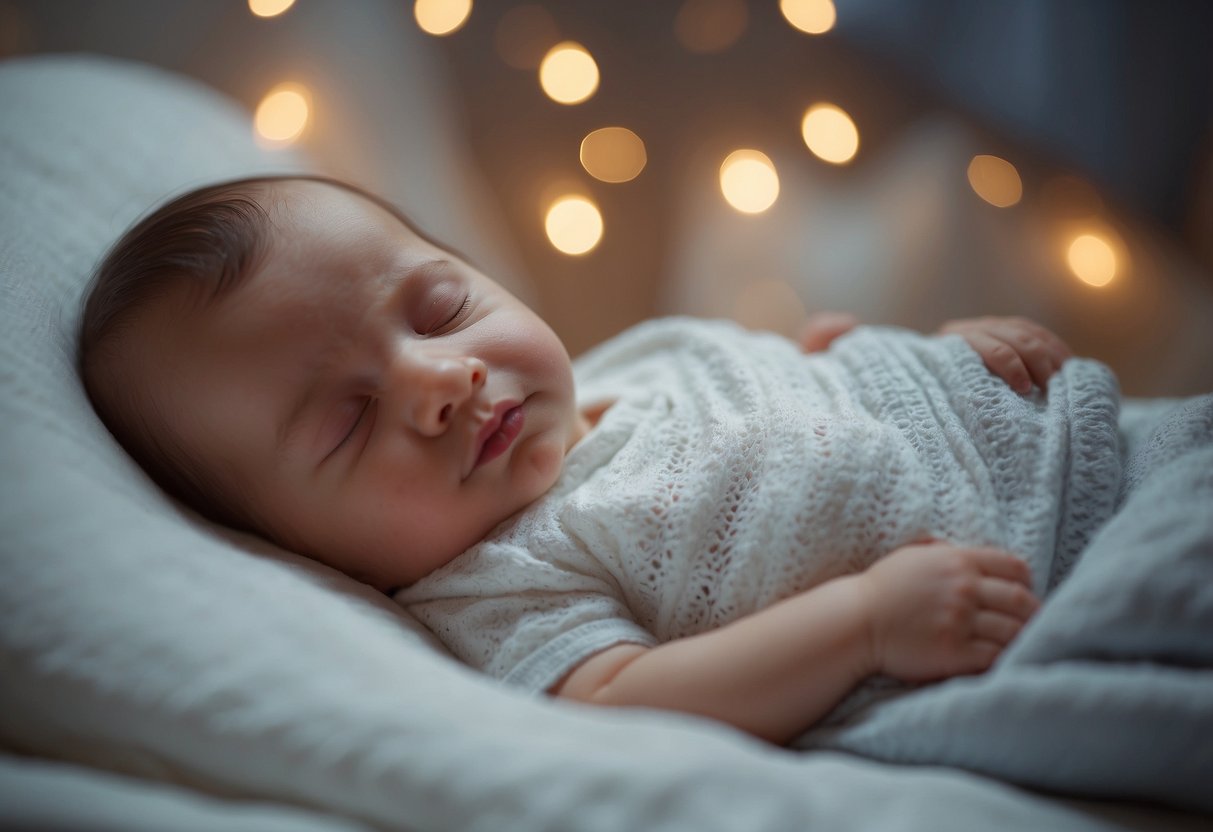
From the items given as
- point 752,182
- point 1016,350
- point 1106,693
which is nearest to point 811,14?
point 752,182

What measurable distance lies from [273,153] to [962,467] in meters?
1.20

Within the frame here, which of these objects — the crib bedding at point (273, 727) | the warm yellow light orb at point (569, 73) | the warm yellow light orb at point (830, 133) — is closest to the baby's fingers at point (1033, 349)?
the crib bedding at point (273, 727)

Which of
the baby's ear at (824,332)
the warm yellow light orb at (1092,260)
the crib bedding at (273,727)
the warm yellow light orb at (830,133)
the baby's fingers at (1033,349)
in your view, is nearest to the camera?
the crib bedding at (273,727)

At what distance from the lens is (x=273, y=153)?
1.50 m

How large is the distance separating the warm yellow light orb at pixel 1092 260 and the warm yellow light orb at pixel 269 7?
145cm

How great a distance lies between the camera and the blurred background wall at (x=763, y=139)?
1448 millimetres

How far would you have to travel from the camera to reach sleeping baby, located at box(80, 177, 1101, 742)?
781 millimetres

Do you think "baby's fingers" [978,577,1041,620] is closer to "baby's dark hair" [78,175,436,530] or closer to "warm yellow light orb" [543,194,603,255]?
"baby's dark hair" [78,175,436,530]

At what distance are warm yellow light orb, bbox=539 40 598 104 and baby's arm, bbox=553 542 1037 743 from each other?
121 cm

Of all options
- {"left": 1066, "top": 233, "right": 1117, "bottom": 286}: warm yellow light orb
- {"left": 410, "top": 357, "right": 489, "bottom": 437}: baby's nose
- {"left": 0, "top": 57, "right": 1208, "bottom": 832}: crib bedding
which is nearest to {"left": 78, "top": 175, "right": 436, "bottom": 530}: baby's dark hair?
{"left": 0, "top": 57, "right": 1208, "bottom": 832}: crib bedding

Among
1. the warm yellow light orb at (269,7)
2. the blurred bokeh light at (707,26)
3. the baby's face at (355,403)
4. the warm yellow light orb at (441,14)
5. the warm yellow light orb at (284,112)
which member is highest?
the blurred bokeh light at (707,26)

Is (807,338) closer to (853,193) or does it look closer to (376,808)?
(853,193)

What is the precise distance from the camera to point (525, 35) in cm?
171

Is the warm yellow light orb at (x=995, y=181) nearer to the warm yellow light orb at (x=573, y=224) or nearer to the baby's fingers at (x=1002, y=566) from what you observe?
the warm yellow light orb at (x=573, y=224)
